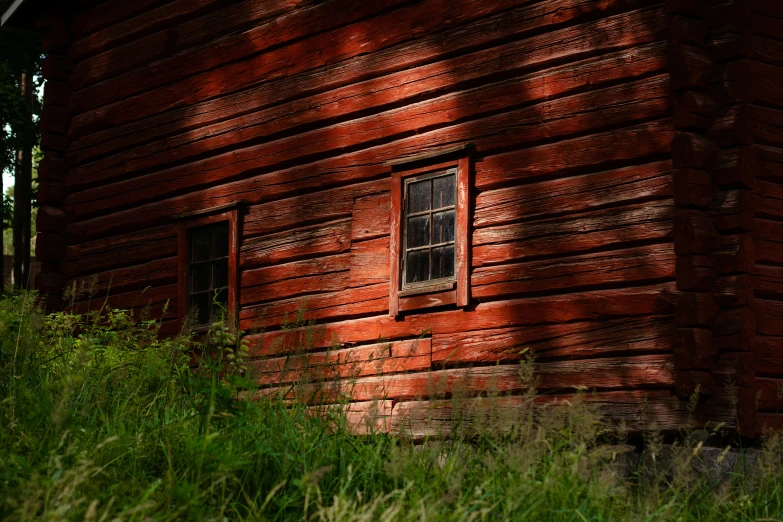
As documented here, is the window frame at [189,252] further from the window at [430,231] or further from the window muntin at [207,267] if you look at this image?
the window at [430,231]

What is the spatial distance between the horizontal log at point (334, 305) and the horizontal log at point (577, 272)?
1008mm

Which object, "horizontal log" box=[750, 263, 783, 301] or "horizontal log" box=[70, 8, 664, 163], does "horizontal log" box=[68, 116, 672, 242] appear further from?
"horizontal log" box=[750, 263, 783, 301]

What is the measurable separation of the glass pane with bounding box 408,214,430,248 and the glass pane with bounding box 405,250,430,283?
0.28 feet

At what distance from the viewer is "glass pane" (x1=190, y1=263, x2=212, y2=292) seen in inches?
422

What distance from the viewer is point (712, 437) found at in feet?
23.2

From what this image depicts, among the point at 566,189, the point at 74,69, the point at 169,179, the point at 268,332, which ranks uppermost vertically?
the point at 74,69

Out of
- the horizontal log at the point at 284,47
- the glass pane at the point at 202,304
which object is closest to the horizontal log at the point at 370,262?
the horizontal log at the point at 284,47

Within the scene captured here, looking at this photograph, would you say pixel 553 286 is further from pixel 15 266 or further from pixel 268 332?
pixel 15 266

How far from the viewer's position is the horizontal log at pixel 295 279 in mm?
9359

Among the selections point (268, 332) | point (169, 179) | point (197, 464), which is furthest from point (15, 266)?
point (197, 464)

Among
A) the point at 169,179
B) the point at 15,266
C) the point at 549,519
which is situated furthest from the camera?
the point at 15,266

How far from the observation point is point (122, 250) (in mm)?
Answer: 11445

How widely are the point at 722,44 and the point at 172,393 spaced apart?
4.52 metres

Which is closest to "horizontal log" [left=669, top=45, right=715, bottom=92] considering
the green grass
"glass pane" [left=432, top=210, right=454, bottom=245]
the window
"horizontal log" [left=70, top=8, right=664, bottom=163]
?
"horizontal log" [left=70, top=8, right=664, bottom=163]
